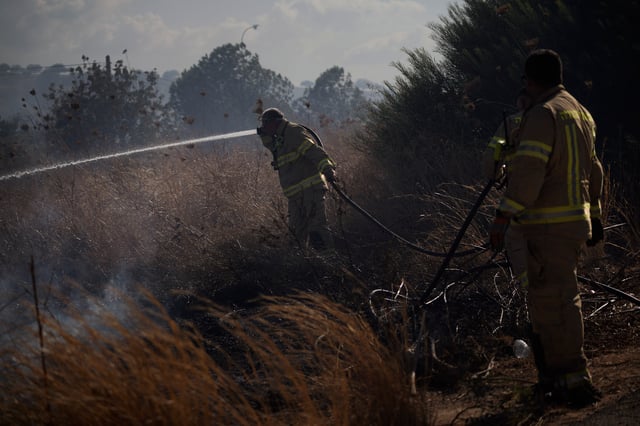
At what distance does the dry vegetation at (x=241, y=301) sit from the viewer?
2.88 m

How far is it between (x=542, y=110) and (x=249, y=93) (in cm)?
4006

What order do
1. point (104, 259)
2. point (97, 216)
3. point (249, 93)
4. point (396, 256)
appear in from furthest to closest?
point (249, 93) < point (97, 216) < point (104, 259) < point (396, 256)

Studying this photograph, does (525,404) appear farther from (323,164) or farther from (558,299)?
(323,164)

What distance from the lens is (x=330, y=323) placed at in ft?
11.1

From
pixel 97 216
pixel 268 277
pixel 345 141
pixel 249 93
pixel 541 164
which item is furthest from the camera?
pixel 249 93

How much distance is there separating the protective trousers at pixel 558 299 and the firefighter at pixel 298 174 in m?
4.68

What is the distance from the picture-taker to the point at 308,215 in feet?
27.5

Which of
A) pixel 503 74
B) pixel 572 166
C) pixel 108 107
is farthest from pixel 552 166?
pixel 108 107

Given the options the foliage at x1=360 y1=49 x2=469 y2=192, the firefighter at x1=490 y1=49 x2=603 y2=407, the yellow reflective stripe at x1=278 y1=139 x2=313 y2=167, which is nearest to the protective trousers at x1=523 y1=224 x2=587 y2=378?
the firefighter at x1=490 y1=49 x2=603 y2=407

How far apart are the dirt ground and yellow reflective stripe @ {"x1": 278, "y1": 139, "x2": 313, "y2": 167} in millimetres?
4171

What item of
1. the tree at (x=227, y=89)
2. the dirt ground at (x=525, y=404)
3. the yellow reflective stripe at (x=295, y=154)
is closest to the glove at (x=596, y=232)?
the dirt ground at (x=525, y=404)

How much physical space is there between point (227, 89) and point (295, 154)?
115 feet

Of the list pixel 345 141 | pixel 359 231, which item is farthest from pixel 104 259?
pixel 345 141

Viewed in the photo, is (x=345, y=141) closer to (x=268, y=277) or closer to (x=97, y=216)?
(x=97, y=216)
